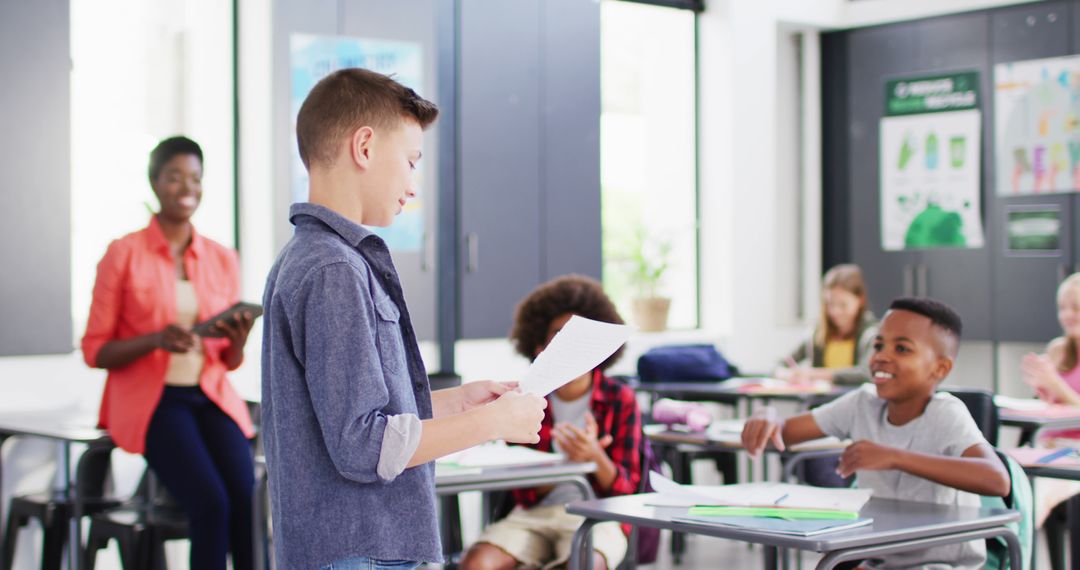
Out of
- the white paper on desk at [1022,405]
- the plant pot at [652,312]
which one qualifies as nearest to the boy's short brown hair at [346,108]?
the white paper on desk at [1022,405]

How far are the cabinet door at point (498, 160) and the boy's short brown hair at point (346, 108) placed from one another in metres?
4.98

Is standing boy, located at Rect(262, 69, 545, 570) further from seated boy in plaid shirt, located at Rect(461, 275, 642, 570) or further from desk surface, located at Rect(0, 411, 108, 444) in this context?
desk surface, located at Rect(0, 411, 108, 444)

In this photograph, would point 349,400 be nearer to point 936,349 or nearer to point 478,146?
point 936,349

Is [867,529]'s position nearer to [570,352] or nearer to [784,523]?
[784,523]

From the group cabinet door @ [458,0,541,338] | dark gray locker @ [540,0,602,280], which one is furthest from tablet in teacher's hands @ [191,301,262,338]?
dark gray locker @ [540,0,602,280]

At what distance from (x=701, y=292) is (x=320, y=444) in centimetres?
641

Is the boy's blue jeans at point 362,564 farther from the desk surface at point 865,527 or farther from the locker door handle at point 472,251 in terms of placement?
the locker door handle at point 472,251

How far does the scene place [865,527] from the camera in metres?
2.27

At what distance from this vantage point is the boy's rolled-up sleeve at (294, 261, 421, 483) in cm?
169

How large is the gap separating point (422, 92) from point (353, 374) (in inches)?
178

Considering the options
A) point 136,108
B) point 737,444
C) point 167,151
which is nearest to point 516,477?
point 737,444

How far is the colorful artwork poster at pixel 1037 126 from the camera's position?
278 inches

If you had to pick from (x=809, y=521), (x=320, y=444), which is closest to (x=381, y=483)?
(x=320, y=444)

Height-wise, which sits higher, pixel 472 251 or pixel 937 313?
pixel 472 251
